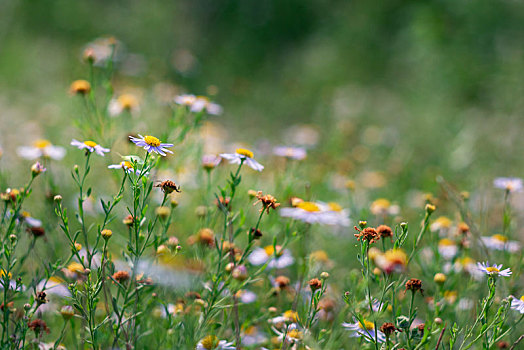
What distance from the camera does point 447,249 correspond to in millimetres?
2061

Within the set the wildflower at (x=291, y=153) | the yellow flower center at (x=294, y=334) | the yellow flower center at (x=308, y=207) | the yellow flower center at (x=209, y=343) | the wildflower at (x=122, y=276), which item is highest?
the wildflower at (x=291, y=153)

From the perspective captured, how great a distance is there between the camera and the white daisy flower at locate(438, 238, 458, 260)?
6.63ft

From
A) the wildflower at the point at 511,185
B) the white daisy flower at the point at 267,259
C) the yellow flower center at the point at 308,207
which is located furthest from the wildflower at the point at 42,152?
the wildflower at the point at 511,185

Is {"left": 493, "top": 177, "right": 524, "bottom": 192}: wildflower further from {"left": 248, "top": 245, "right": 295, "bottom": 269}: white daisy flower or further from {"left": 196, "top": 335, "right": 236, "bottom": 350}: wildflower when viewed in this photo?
{"left": 196, "top": 335, "right": 236, "bottom": 350}: wildflower

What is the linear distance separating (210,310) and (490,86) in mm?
4960

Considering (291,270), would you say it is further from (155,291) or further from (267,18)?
(267,18)

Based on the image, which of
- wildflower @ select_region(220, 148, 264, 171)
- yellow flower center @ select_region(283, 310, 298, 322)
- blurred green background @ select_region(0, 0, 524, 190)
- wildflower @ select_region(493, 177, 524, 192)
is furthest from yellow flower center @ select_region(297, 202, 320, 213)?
blurred green background @ select_region(0, 0, 524, 190)

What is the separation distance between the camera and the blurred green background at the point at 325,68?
4383mm

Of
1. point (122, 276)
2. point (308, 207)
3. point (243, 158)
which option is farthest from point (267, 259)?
point (122, 276)

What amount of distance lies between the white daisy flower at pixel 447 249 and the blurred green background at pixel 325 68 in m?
1.38

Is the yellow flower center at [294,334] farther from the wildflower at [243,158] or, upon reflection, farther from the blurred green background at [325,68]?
the blurred green background at [325,68]

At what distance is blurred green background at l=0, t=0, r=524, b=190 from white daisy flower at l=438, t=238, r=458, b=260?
1.38 meters

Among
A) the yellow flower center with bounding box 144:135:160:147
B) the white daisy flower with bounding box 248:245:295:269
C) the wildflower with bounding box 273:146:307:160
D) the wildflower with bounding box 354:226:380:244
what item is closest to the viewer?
the wildflower with bounding box 354:226:380:244

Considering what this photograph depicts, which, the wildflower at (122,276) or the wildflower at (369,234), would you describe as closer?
the wildflower at (369,234)
